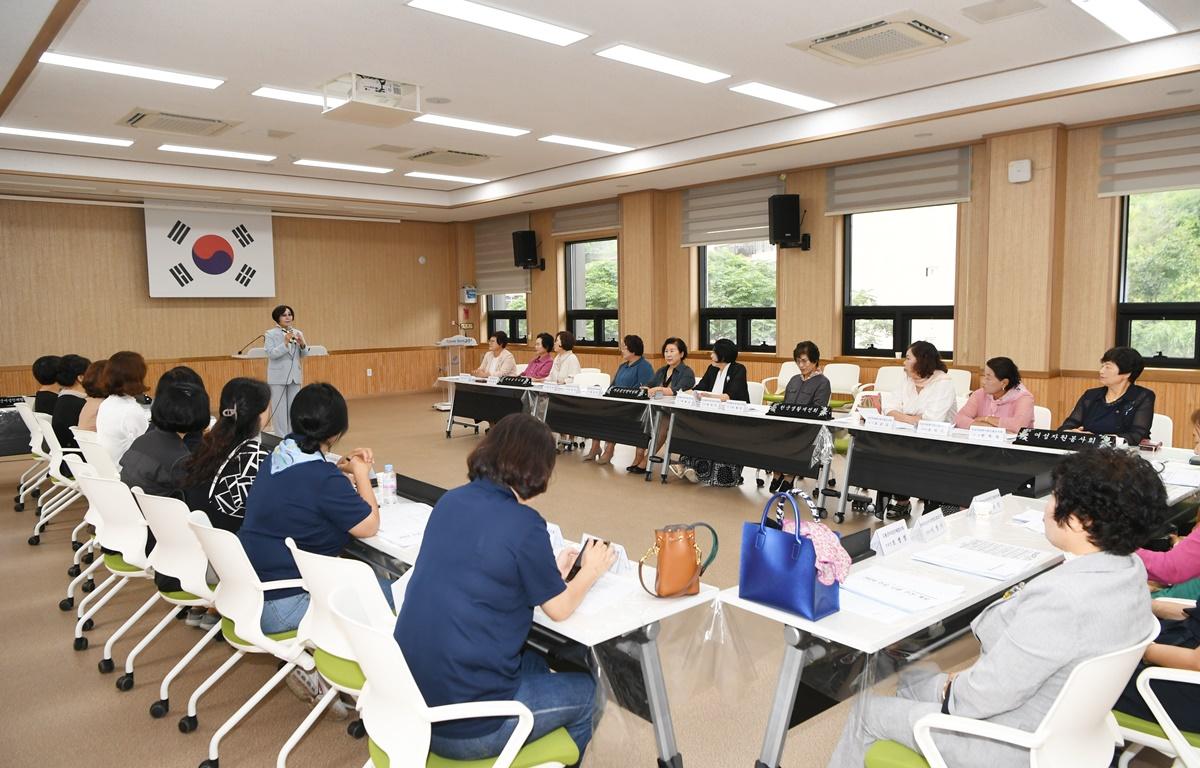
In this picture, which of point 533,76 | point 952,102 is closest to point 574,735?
point 533,76

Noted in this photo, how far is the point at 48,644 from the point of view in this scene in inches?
147

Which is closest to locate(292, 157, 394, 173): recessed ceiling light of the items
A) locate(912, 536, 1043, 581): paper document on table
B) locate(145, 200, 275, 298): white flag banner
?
locate(145, 200, 275, 298): white flag banner

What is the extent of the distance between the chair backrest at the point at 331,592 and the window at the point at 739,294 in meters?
8.09

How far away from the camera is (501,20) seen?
4.85 meters

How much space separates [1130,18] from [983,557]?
14.3 feet

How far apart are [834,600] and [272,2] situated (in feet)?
14.4

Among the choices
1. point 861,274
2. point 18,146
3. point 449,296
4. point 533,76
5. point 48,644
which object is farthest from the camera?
point 449,296

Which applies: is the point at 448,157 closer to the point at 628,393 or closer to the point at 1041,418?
the point at 628,393

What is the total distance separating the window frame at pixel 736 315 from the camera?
9781 millimetres

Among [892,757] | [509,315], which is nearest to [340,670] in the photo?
[892,757]

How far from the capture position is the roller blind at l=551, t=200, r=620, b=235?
36.8 feet

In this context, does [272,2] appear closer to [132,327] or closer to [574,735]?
[574,735]

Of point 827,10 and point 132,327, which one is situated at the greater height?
point 827,10

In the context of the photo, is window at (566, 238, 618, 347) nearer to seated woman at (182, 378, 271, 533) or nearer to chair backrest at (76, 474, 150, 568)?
chair backrest at (76, 474, 150, 568)
